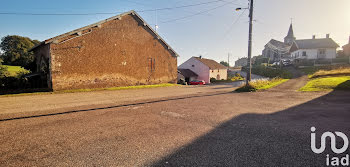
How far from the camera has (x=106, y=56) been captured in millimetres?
18547

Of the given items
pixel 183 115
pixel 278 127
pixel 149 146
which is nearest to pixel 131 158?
pixel 149 146

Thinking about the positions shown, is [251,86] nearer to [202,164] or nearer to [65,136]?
[202,164]

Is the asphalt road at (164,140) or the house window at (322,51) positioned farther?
the house window at (322,51)

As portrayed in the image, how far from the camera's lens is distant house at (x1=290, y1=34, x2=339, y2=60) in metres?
41.5

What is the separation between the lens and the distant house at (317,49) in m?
41.5

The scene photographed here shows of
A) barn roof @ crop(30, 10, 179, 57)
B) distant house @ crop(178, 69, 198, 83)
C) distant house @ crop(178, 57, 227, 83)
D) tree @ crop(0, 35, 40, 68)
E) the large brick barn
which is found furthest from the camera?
tree @ crop(0, 35, 40, 68)

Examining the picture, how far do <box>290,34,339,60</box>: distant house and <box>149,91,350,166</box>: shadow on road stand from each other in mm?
50553

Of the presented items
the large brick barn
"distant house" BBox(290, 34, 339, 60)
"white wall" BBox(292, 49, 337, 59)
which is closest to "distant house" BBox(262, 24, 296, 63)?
"distant house" BBox(290, 34, 339, 60)

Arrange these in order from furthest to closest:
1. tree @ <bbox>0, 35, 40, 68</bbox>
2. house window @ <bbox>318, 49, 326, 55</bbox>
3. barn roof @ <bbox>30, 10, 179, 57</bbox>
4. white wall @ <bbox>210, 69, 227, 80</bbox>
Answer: white wall @ <bbox>210, 69, 227, 80</bbox> → tree @ <bbox>0, 35, 40, 68</bbox> → house window @ <bbox>318, 49, 326, 55</bbox> → barn roof @ <bbox>30, 10, 179, 57</bbox>

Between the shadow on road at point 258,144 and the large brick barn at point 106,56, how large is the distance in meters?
16.5

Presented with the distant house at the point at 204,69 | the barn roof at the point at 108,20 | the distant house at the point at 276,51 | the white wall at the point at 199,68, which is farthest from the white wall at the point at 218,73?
the distant house at the point at 276,51

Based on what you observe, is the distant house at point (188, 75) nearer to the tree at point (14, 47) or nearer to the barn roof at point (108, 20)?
the barn roof at point (108, 20)

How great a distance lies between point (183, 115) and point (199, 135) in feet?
6.83

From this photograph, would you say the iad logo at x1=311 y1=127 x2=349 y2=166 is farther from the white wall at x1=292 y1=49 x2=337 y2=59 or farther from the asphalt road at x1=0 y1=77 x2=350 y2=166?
the white wall at x1=292 y1=49 x2=337 y2=59
